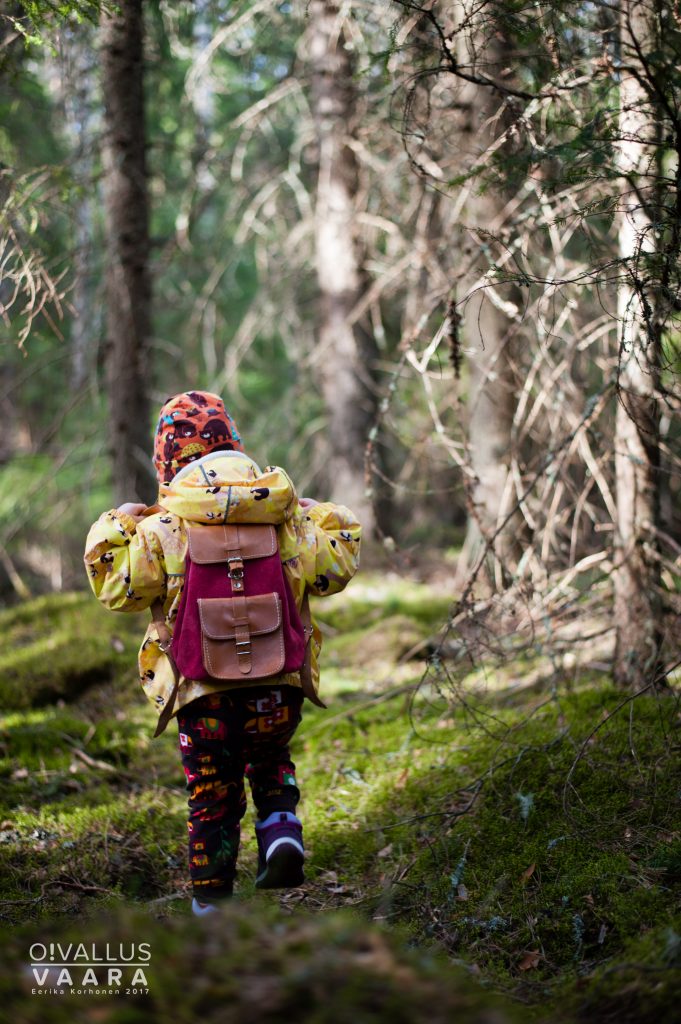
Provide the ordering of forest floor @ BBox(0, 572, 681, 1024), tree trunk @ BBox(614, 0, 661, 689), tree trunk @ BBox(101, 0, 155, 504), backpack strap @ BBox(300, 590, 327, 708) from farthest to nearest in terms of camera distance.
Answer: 1. tree trunk @ BBox(101, 0, 155, 504)
2. tree trunk @ BBox(614, 0, 661, 689)
3. backpack strap @ BBox(300, 590, 327, 708)
4. forest floor @ BBox(0, 572, 681, 1024)

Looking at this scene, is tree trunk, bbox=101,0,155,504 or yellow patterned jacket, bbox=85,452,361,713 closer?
yellow patterned jacket, bbox=85,452,361,713

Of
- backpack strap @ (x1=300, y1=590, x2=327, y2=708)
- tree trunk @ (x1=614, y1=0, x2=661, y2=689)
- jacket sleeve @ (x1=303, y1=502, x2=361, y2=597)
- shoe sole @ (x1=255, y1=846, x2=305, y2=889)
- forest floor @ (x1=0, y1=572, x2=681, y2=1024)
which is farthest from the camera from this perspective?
tree trunk @ (x1=614, y1=0, x2=661, y2=689)

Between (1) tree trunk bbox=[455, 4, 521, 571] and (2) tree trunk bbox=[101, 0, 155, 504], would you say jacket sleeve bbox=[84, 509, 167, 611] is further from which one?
(2) tree trunk bbox=[101, 0, 155, 504]

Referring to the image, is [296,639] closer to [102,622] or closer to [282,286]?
[102,622]

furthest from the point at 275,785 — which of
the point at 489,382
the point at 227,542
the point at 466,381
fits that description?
the point at 466,381

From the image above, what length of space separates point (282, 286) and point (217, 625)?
7.55 m

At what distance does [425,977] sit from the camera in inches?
64.8

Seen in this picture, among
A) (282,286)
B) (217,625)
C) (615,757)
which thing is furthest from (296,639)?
(282,286)

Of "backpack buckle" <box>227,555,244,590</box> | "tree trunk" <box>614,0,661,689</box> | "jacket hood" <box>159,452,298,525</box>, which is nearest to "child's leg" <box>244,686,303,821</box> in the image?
"backpack buckle" <box>227,555,244,590</box>

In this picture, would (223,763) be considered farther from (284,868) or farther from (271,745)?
(284,868)

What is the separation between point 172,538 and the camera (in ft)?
10.3

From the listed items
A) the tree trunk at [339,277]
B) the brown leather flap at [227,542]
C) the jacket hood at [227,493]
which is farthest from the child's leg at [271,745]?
the tree trunk at [339,277]

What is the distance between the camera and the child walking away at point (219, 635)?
3.05 metres

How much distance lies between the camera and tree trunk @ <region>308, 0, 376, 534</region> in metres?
8.34
